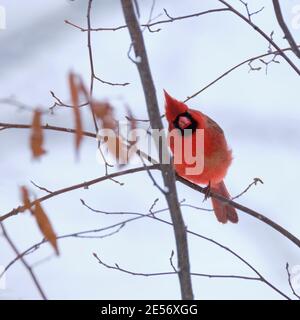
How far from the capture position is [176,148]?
223 centimetres

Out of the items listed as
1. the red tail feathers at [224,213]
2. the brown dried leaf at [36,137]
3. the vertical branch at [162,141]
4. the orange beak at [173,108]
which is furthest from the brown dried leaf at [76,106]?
the red tail feathers at [224,213]

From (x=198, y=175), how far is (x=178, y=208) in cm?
119

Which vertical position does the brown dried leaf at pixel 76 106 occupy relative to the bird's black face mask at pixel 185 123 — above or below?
below

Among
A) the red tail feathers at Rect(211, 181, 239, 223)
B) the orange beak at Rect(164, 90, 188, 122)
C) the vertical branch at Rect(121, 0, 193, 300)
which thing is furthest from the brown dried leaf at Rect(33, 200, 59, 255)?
the red tail feathers at Rect(211, 181, 239, 223)

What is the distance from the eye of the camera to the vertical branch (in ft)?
3.79

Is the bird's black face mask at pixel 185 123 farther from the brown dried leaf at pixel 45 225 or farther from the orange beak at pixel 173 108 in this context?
the brown dried leaf at pixel 45 225

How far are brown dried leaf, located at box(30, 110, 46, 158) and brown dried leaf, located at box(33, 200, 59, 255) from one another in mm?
111

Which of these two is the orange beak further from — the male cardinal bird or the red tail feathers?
the red tail feathers

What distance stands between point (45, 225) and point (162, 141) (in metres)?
0.32

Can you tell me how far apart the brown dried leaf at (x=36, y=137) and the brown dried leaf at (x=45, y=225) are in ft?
0.37

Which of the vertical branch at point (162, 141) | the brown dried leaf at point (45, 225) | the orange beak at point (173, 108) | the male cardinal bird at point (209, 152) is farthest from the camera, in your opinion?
the male cardinal bird at point (209, 152)

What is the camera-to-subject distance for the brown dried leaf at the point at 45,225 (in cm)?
96
